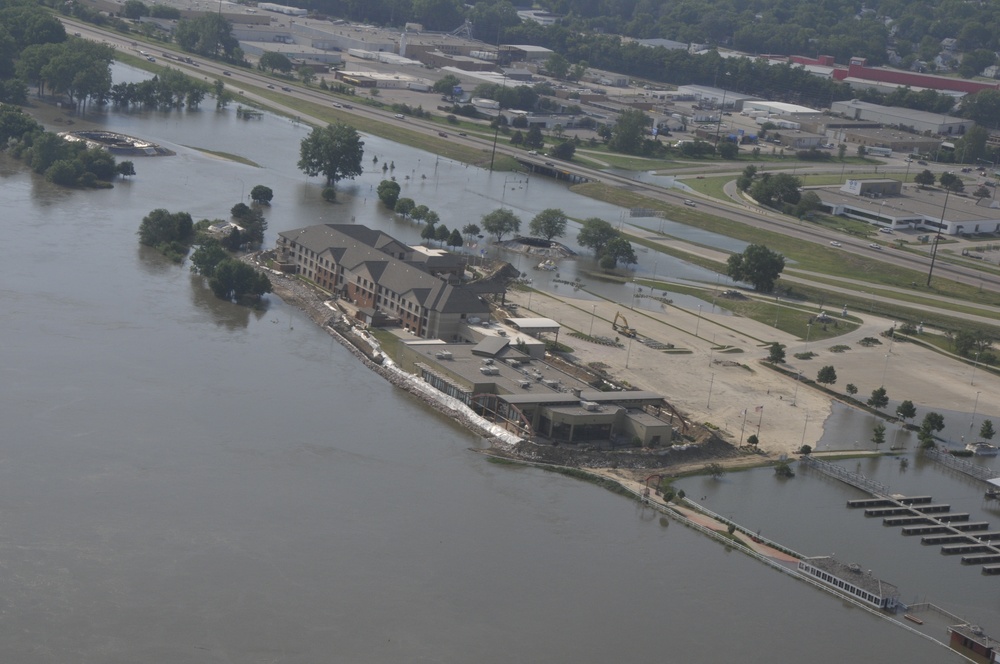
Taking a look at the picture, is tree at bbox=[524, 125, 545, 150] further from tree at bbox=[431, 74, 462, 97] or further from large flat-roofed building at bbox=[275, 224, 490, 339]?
large flat-roofed building at bbox=[275, 224, 490, 339]

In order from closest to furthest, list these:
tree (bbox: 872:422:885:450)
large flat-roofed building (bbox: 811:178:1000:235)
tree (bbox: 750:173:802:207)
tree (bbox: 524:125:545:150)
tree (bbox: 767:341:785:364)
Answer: tree (bbox: 872:422:885:450) → tree (bbox: 767:341:785:364) → large flat-roofed building (bbox: 811:178:1000:235) → tree (bbox: 750:173:802:207) → tree (bbox: 524:125:545:150)

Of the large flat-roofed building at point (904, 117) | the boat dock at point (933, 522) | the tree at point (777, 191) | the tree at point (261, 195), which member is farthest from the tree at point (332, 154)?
the large flat-roofed building at point (904, 117)

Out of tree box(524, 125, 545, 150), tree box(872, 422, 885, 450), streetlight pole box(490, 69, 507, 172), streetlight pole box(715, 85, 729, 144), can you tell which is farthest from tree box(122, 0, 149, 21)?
tree box(872, 422, 885, 450)

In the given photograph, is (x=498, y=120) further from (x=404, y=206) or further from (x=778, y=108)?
(x=778, y=108)

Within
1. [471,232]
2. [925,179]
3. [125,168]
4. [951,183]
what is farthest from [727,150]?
[125,168]

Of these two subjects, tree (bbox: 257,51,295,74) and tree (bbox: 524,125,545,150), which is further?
tree (bbox: 257,51,295,74)

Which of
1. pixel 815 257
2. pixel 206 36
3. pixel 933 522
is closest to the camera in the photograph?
pixel 933 522

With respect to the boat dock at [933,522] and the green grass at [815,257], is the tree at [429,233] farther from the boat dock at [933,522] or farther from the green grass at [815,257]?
the boat dock at [933,522]
